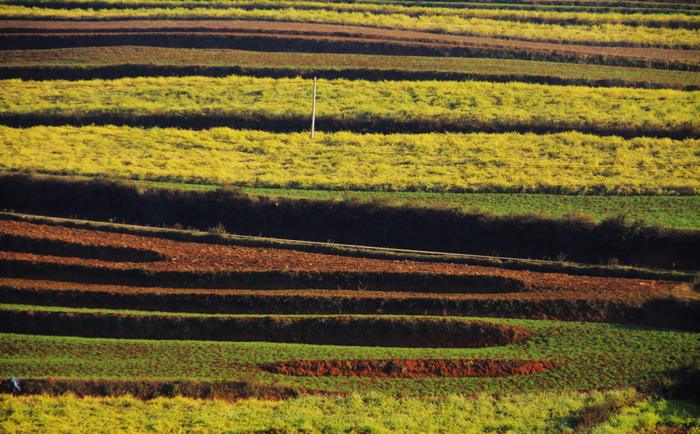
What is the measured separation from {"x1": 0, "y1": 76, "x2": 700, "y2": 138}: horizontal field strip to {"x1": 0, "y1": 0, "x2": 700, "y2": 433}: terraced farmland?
0.47 feet

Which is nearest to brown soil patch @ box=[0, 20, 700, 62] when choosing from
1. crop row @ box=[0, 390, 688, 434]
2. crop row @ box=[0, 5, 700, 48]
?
crop row @ box=[0, 5, 700, 48]

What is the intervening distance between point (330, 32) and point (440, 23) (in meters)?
7.32

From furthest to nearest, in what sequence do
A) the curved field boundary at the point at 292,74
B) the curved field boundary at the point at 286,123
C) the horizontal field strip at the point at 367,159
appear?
1. the curved field boundary at the point at 292,74
2. the curved field boundary at the point at 286,123
3. the horizontal field strip at the point at 367,159

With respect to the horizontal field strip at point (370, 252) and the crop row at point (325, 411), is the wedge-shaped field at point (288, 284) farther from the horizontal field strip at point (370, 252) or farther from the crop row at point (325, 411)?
the crop row at point (325, 411)

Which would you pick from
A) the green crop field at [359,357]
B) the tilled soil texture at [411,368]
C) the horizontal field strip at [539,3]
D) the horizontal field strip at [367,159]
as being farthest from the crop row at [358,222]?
the horizontal field strip at [539,3]

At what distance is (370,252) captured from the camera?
114 feet

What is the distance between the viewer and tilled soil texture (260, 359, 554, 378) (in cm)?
2738

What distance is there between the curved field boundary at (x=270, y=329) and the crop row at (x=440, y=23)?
34.8 metres

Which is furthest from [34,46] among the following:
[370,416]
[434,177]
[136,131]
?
[370,416]

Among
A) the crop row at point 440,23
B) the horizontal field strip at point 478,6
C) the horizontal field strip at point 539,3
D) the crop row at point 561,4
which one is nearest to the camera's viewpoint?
the crop row at point 440,23

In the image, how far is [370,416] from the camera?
80.5ft

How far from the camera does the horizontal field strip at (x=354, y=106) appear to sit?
155 ft

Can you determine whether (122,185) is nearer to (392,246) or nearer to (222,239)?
(222,239)

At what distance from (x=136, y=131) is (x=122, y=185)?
8.34m
